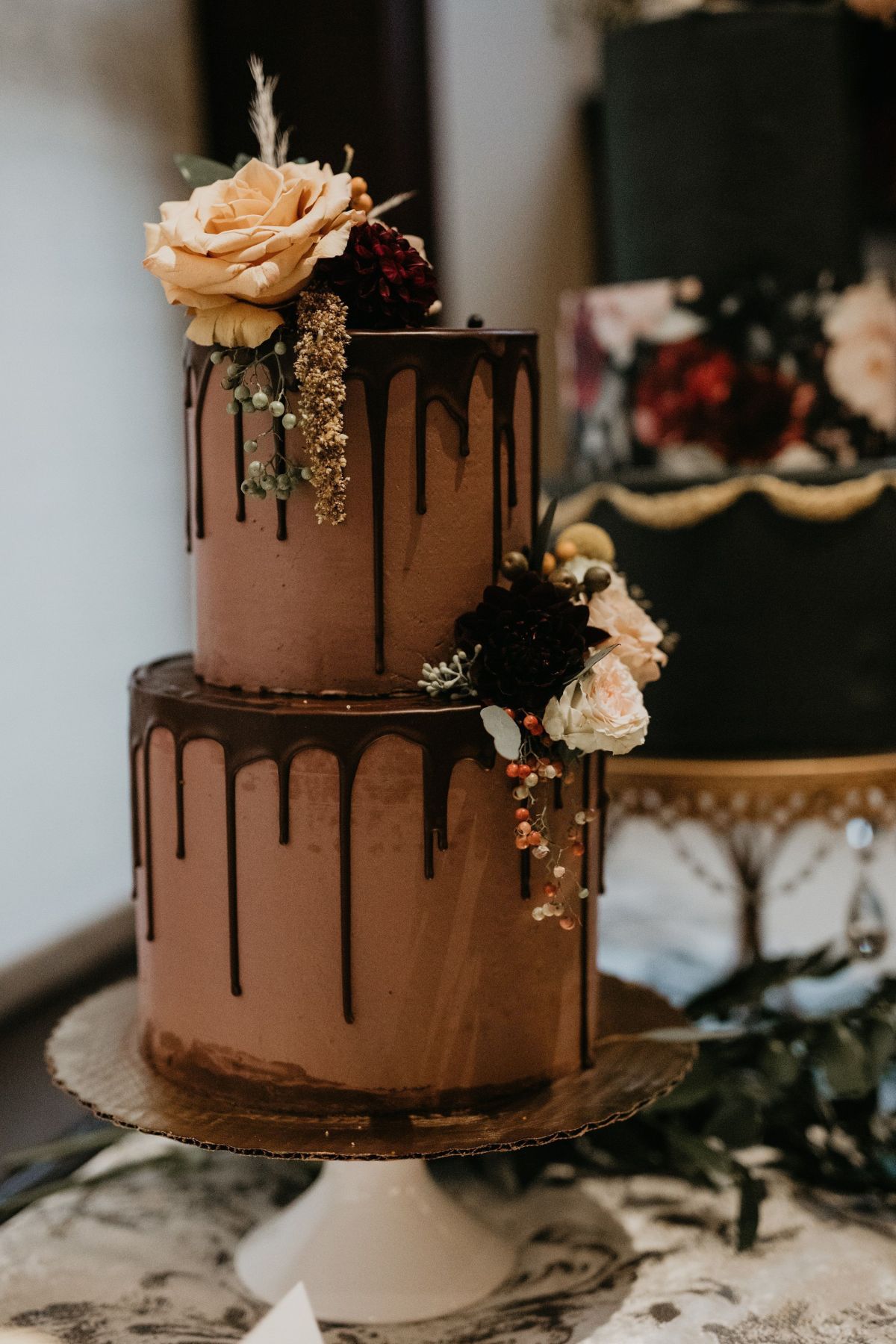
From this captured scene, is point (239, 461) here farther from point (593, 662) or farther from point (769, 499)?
point (769, 499)

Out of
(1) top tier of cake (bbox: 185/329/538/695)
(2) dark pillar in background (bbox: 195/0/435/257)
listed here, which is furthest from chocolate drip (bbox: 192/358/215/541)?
(2) dark pillar in background (bbox: 195/0/435/257)

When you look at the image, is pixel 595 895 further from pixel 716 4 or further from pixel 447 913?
pixel 716 4

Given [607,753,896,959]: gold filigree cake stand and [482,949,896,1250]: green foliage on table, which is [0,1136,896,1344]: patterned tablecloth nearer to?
[482,949,896,1250]: green foliage on table

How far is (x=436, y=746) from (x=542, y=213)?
2.66m

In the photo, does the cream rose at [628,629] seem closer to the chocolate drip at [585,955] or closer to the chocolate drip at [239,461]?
the chocolate drip at [585,955]

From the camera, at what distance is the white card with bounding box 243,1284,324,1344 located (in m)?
1.21

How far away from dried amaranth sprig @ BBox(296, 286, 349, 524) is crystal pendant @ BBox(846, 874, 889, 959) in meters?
1.09

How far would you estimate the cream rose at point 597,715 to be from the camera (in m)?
1.23

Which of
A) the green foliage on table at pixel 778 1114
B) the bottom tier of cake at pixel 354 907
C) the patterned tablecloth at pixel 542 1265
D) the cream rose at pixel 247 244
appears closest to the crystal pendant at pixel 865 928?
the green foliage on table at pixel 778 1114

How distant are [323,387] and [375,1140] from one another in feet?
2.25

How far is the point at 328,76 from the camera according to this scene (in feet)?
8.06

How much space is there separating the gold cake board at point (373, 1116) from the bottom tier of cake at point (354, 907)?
3cm

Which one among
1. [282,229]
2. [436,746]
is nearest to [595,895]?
[436,746]

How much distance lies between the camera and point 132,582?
2.50 m
